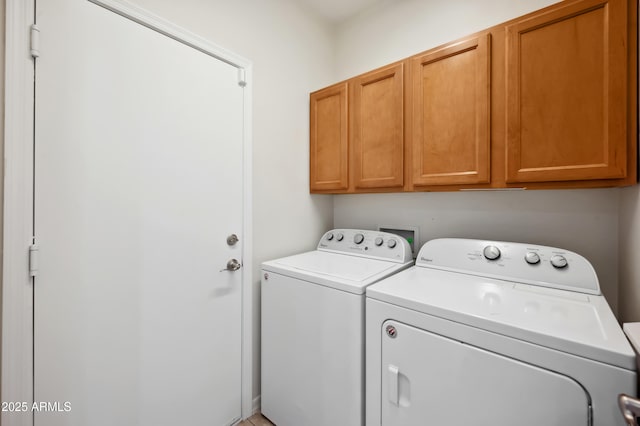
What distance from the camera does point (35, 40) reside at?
3.03 feet

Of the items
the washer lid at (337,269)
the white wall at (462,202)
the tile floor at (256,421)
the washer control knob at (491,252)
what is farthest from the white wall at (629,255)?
the tile floor at (256,421)

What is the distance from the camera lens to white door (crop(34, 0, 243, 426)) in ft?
3.22

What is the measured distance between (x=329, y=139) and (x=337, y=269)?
0.96 metres

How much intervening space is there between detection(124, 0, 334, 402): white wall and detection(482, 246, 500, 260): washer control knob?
1196 mm

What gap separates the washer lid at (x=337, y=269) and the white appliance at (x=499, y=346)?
95mm

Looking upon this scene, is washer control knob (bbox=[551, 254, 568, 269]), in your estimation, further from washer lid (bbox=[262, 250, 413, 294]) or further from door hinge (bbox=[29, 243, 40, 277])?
door hinge (bbox=[29, 243, 40, 277])

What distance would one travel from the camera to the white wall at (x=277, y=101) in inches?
61.1

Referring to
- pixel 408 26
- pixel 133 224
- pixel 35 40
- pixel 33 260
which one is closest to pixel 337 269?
pixel 133 224

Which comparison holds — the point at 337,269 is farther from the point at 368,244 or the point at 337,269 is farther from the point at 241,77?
the point at 241,77

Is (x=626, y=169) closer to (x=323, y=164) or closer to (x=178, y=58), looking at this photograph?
(x=323, y=164)

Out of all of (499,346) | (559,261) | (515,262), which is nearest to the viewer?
(499,346)

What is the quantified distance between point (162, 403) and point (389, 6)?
9.30 ft

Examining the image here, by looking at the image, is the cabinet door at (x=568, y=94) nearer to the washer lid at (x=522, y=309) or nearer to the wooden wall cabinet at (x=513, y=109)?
the wooden wall cabinet at (x=513, y=109)

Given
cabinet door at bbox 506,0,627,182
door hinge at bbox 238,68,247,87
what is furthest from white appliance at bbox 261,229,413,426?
door hinge at bbox 238,68,247,87
